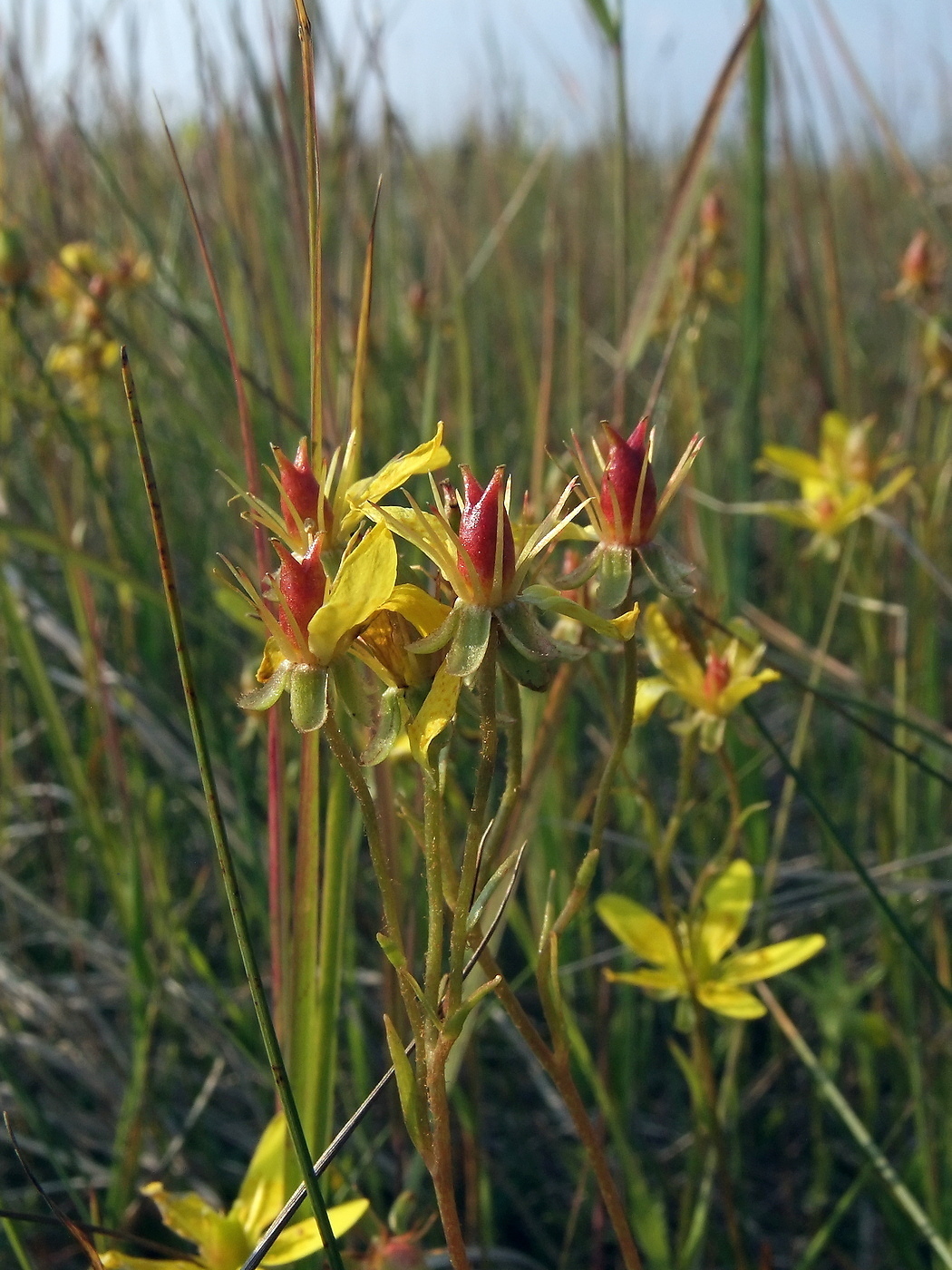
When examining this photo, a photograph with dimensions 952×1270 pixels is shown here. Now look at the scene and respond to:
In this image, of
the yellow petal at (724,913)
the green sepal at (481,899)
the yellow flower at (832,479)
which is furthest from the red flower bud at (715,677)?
the yellow flower at (832,479)

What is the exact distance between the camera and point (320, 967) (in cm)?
67

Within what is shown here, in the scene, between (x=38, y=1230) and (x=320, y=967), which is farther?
(x=38, y=1230)

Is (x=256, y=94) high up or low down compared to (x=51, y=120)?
down

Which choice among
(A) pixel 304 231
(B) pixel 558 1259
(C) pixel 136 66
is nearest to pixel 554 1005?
(B) pixel 558 1259

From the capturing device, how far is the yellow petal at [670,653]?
2.43ft

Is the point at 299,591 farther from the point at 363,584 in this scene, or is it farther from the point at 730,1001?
the point at 730,1001

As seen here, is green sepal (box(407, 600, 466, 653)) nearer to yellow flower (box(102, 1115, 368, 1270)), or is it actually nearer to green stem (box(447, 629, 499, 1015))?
green stem (box(447, 629, 499, 1015))

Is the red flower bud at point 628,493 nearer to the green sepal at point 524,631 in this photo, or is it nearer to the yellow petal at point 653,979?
the green sepal at point 524,631

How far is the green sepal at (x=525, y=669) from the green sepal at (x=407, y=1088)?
160 millimetres

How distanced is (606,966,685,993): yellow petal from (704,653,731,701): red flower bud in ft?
0.66

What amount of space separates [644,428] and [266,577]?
206mm

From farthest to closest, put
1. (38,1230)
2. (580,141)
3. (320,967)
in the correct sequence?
(580,141) → (38,1230) → (320,967)

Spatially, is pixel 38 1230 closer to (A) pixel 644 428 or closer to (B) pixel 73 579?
(B) pixel 73 579

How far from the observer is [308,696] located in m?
0.50
